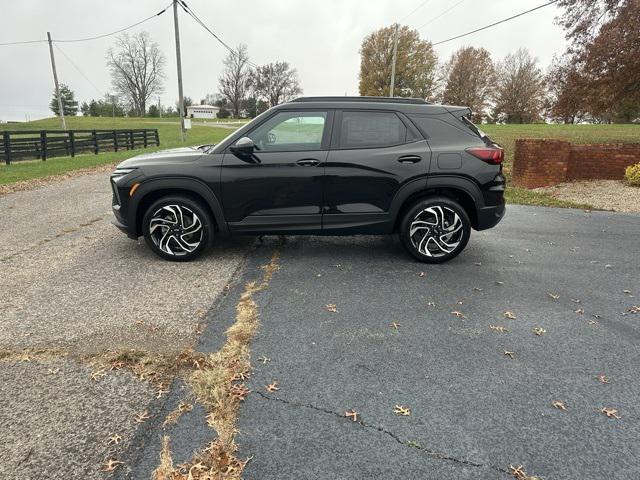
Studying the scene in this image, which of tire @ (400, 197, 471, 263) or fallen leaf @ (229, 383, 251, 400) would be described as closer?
fallen leaf @ (229, 383, 251, 400)

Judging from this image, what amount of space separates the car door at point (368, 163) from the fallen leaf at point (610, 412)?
8.85ft

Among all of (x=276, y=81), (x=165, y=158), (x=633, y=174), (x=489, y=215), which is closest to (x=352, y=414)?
(x=489, y=215)

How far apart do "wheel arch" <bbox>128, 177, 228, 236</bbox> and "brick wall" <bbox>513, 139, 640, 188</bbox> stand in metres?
8.04

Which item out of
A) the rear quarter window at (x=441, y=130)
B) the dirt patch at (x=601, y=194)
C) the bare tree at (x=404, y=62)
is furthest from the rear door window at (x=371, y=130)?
the bare tree at (x=404, y=62)

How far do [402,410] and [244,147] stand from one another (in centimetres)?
305

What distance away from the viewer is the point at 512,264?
4852 millimetres

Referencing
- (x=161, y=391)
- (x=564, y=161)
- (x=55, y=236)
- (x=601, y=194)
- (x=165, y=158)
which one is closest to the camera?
(x=161, y=391)

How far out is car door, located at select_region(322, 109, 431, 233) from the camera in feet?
14.7

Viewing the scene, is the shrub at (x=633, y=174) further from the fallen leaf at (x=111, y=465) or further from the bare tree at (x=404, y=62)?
the bare tree at (x=404, y=62)

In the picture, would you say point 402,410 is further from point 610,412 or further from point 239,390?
point 610,412

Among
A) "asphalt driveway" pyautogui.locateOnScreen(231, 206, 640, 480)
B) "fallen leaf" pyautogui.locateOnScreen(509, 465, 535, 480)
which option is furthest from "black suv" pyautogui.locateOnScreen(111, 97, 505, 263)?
"fallen leaf" pyautogui.locateOnScreen(509, 465, 535, 480)

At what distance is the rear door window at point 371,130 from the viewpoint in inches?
178

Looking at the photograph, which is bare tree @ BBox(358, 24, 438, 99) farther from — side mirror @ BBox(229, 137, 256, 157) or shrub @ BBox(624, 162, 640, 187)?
side mirror @ BBox(229, 137, 256, 157)

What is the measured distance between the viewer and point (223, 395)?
7.98 feet
